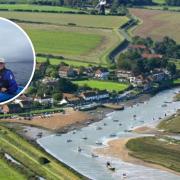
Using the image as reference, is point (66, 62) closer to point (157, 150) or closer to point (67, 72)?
point (67, 72)

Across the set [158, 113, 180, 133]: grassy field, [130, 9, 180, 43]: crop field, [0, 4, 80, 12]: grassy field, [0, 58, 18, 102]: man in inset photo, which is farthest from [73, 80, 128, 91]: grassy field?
[0, 58, 18, 102]: man in inset photo

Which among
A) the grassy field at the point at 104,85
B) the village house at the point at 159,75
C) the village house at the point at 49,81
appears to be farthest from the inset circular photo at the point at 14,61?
the village house at the point at 159,75

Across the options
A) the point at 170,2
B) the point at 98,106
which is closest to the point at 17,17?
the point at 170,2

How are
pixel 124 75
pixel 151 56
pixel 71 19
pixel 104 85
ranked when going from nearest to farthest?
pixel 104 85 < pixel 124 75 < pixel 151 56 < pixel 71 19

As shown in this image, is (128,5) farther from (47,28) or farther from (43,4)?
(47,28)

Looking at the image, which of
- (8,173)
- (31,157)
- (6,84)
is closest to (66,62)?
(31,157)

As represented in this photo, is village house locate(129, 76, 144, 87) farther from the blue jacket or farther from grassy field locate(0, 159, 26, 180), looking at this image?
the blue jacket
